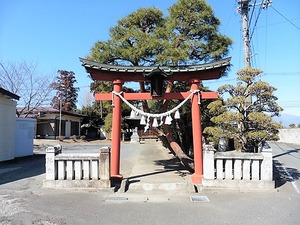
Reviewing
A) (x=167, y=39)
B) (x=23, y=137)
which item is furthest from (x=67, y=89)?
(x=167, y=39)

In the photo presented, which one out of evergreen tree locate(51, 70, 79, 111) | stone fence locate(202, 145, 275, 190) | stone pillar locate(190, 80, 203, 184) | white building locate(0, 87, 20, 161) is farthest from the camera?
evergreen tree locate(51, 70, 79, 111)

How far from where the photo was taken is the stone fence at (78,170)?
23.9ft

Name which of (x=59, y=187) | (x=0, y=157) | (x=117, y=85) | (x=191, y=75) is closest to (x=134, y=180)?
(x=59, y=187)

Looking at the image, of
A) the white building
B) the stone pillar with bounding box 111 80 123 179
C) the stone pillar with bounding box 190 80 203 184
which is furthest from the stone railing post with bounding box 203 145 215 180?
the white building

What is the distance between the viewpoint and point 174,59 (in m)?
9.09

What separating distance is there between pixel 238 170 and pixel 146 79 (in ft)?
12.4

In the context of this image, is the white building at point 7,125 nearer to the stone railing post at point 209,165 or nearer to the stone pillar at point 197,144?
the stone pillar at point 197,144

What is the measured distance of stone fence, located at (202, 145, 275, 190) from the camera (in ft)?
23.4

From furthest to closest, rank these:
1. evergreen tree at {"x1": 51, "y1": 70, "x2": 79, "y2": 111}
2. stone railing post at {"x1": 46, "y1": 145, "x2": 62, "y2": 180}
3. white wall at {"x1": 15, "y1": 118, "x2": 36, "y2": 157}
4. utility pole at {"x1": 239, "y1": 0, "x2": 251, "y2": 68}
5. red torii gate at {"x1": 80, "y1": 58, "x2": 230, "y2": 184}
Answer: evergreen tree at {"x1": 51, "y1": 70, "x2": 79, "y2": 111} < white wall at {"x1": 15, "y1": 118, "x2": 36, "y2": 157} < utility pole at {"x1": 239, "y1": 0, "x2": 251, "y2": 68} < red torii gate at {"x1": 80, "y1": 58, "x2": 230, "y2": 184} < stone railing post at {"x1": 46, "y1": 145, "x2": 62, "y2": 180}

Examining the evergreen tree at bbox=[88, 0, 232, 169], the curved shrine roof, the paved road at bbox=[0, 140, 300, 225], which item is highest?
the evergreen tree at bbox=[88, 0, 232, 169]

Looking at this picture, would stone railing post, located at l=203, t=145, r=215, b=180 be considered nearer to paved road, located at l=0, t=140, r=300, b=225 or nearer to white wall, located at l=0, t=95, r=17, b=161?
paved road, located at l=0, t=140, r=300, b=225

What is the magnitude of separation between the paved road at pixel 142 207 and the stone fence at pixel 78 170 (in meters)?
0.25

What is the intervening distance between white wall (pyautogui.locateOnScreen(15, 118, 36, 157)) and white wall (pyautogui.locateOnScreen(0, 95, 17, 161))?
1188 millimetres

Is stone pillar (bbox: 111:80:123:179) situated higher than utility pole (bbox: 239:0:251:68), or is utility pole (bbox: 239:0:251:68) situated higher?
utility pole (bbox: 239:0:251:68)
